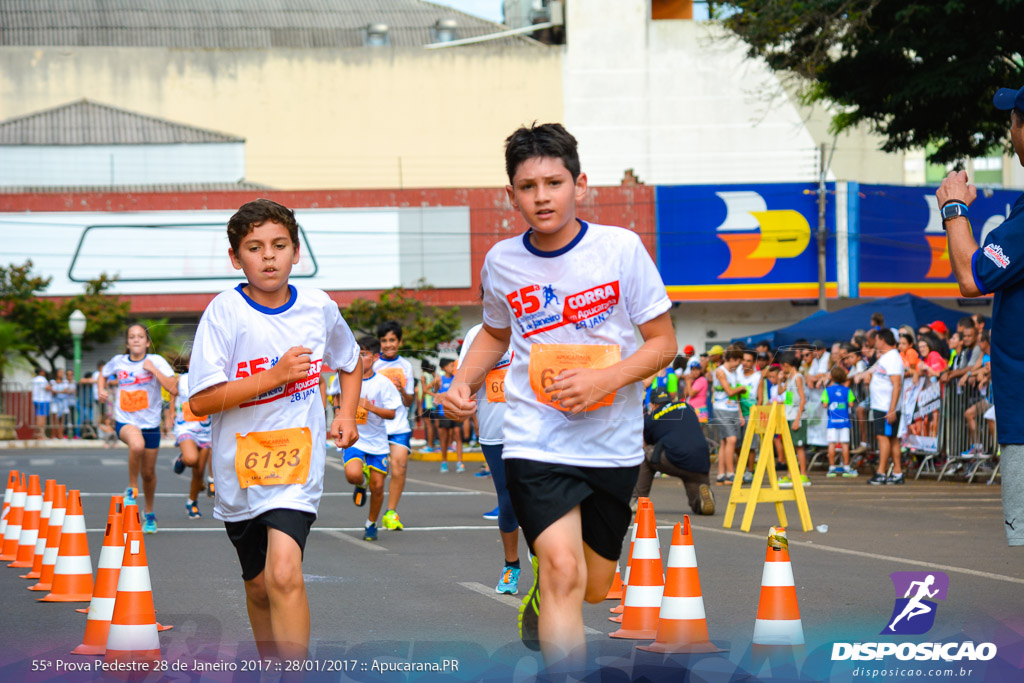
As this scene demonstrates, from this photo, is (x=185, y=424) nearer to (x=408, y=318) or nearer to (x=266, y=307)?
(x=266, y=307)

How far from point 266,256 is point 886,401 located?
13676mm

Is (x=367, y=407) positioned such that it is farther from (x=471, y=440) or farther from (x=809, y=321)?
(x=471, y=440)

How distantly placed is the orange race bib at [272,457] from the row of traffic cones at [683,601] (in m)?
1.72

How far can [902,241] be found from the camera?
45.4 m

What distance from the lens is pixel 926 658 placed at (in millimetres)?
A: 5383

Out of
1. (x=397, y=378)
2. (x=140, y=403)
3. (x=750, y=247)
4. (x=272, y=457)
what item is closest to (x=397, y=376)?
(x=397, y=378)

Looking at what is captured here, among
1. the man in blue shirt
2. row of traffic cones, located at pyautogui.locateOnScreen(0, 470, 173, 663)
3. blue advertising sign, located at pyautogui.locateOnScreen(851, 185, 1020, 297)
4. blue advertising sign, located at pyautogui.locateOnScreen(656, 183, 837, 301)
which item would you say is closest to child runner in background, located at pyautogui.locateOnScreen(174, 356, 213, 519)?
row of traffic cones, located at pyautogui.locateOnScreen(0, 470, 173, 663)

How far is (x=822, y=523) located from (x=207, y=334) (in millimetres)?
9568

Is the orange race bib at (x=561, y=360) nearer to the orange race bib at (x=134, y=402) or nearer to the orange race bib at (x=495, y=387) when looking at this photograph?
the orange race bib at (x=495, y=387)

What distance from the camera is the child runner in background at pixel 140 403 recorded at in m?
13.4

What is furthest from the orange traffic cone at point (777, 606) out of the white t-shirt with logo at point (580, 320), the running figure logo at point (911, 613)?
the white t-shirt with logo at point (580, 320)

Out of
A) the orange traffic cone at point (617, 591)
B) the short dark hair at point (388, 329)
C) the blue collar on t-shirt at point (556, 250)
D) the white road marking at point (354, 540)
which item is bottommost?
the white road marking at point (354, 540)

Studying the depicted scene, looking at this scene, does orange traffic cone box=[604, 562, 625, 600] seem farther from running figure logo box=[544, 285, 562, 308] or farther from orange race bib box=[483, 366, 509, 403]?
running figure logo box=[544, 285, 562, 308]

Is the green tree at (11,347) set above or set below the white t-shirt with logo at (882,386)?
above
